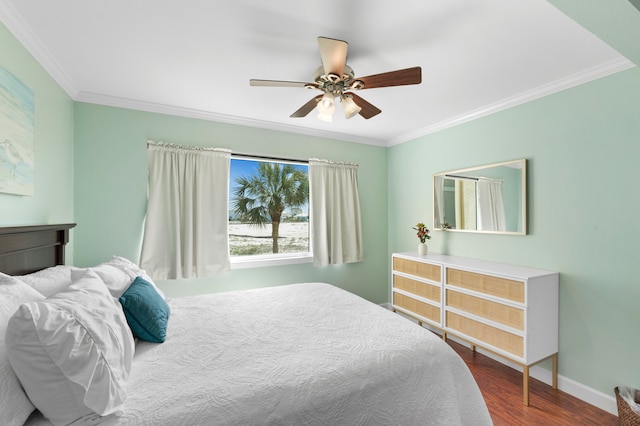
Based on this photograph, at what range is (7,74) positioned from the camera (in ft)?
5.41

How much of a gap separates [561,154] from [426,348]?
2.08 meters

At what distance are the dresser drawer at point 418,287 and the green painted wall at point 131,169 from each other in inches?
35.9

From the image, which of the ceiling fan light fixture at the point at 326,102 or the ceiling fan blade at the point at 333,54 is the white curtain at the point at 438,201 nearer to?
the ceiling fan light fixture at the point at 326,102

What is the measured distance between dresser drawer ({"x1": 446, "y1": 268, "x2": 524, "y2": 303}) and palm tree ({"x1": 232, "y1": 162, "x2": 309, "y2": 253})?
2.07m

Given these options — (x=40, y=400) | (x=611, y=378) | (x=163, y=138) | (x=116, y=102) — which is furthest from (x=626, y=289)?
(x=116, y=102)

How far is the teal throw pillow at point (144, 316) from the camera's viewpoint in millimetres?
1542

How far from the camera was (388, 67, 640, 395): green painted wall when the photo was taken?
2.07 metres

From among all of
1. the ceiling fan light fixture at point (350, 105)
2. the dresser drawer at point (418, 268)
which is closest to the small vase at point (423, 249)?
the dresser drawer at point (418, 268)

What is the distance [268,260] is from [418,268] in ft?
5.71

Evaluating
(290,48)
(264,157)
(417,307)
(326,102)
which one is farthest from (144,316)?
(417,307)

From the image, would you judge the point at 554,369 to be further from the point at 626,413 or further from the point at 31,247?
the point at 31,247

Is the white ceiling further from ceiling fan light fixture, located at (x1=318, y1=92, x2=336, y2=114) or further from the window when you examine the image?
the window

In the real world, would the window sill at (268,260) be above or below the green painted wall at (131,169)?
below

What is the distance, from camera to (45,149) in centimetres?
213
